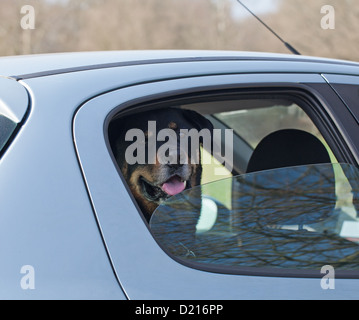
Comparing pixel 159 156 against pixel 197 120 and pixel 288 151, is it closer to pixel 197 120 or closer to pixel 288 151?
pixel 197 120

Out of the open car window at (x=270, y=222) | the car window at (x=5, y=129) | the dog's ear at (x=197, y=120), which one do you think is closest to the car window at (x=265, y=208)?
the open car window at (x=270, y=222)

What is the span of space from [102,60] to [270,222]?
0.72 metres

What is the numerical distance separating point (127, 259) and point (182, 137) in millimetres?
1541

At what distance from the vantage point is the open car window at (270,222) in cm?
166

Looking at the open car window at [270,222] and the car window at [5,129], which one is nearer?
the car window at [5,129]

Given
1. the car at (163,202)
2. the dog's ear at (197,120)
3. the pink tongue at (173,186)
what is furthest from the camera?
the dog's ear at (197,120)

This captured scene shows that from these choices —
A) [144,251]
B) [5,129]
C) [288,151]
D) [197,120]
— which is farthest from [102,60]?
[197,120]

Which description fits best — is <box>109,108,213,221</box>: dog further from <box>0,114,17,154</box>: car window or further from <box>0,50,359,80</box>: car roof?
<box>0,114,17,154</box>: car window

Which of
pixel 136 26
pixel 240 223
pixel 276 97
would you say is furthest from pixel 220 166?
pixel 136 26

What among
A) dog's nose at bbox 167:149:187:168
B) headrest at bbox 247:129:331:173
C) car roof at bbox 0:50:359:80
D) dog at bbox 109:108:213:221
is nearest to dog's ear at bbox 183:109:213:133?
dog at bbox 109:108:213:221

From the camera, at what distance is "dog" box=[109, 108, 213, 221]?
2.38 m

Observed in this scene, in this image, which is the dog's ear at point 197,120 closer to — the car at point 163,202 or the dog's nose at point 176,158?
the dog's nose at point 176,158

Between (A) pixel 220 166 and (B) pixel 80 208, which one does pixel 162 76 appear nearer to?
(B) pixel 80 208

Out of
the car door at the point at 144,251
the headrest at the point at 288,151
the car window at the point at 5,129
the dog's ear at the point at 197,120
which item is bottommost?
the car door at the point at 144,251
